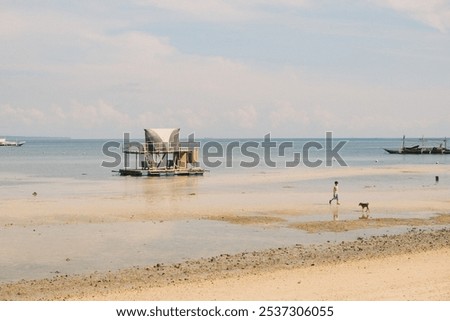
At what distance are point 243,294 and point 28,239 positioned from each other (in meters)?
12.1

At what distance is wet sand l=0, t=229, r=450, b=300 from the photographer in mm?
13680

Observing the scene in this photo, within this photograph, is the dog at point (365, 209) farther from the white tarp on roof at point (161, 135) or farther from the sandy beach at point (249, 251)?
the white tarp on roof at point (161, 135)

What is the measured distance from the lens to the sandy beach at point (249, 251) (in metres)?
14.5

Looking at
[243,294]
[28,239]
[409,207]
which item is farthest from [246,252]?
[409,207]

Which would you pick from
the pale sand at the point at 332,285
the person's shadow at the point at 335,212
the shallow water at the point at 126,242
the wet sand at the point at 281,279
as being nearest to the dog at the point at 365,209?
the person's shadow at the point at 335,212

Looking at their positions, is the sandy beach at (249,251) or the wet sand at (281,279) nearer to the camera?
the wet sand at (281,279)

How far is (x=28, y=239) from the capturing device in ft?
76.2

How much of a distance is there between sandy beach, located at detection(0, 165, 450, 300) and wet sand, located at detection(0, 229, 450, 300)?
0.08 ft

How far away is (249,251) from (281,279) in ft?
17.2

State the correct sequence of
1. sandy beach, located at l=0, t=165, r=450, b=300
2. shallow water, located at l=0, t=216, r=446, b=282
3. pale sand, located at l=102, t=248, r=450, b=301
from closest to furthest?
pale sand, located at l=102, t=248, r=450, b=301
sandy beach, located at l=0, t=165, r=450, b=300
shallow water, located at l=0, t=216, r=446, b=282

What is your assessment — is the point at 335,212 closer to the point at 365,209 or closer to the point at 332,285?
the point at 365,209

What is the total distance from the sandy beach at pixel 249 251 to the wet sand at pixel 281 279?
0.03 metres

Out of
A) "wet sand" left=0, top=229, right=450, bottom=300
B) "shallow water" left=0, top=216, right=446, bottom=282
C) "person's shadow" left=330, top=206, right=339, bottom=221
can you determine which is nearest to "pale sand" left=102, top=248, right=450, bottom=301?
"wet sand" left=0, top=229, right=450, bottom=300

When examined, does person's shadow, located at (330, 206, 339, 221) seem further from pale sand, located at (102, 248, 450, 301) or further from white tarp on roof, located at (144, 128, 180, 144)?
white tarp on roof, located at (144, 128, 180, 144)
